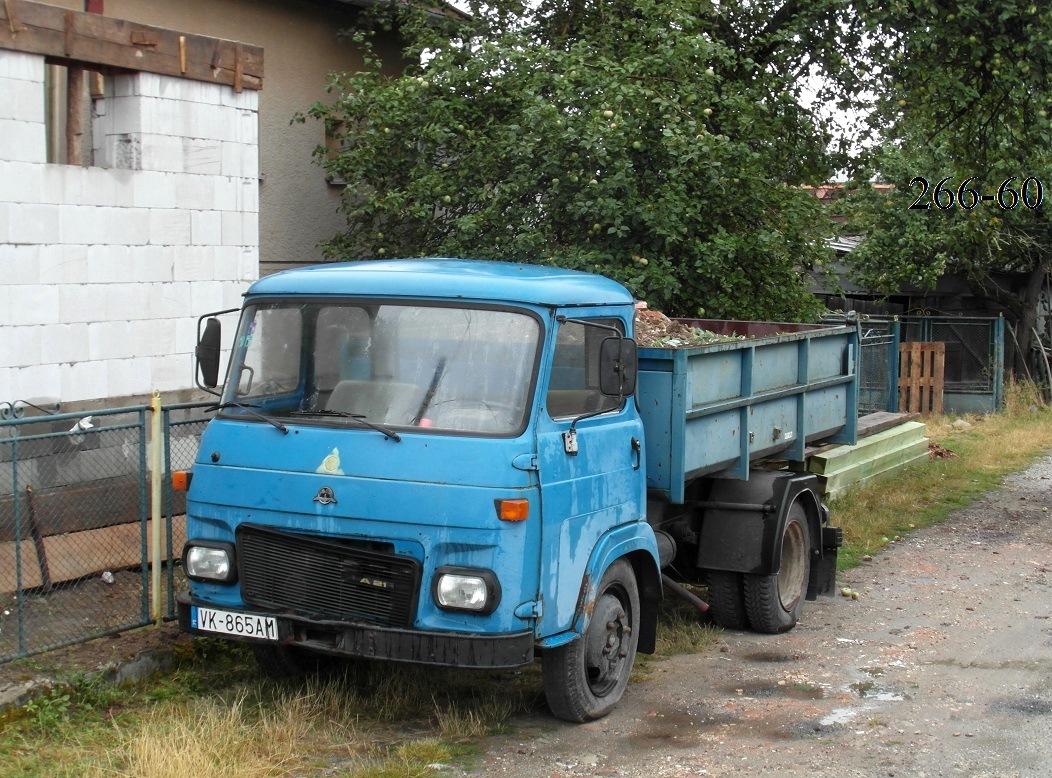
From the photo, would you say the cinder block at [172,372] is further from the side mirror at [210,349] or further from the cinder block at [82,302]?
the side mirror at [210,349]

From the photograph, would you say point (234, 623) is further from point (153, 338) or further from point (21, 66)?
point (21, 66)

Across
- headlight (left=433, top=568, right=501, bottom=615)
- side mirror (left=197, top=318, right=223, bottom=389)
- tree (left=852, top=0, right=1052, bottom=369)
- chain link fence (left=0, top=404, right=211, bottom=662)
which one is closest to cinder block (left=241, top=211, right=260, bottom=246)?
chain link fence (left=0, top=404, right=211, bottom=662)

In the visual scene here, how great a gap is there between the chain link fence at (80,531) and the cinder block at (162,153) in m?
1.87

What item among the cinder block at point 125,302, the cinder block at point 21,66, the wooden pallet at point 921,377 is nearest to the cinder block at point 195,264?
the cinder block at point 125,302

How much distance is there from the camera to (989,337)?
2138 cm

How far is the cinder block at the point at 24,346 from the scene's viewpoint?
745 cm

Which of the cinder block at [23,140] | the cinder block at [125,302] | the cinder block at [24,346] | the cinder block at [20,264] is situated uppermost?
the cinder block at [23,140]

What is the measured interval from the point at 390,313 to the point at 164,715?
219cm

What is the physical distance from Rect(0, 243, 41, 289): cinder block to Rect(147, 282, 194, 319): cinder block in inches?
35.7

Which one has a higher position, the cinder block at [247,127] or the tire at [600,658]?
the cinder block at [247,127]

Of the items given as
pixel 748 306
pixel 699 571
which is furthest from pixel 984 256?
pixel 699 571

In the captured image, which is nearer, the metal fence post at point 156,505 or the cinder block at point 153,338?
the metal fence post at point 156,505

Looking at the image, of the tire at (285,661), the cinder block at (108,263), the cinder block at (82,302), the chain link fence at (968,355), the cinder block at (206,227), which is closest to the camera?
the tire at (285,661)

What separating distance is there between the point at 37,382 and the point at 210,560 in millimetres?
2711
